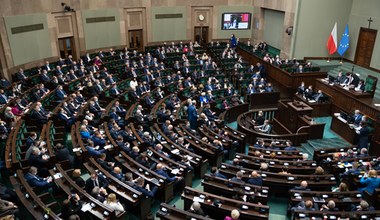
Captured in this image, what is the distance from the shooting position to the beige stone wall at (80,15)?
1603cm

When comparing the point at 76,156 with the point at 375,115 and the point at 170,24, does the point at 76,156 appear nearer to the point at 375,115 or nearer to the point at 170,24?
the point at 375,115

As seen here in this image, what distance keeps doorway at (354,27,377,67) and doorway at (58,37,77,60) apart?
17.2 m

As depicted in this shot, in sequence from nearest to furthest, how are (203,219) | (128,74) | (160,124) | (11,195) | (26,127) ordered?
(203,219), (11,195), (26,127), (160,124), (128,74)

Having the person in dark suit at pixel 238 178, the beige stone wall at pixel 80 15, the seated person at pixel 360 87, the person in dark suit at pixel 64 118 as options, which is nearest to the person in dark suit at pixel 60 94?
the person in dark suit at pixel 64 118

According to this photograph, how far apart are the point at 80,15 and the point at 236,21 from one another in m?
11.8

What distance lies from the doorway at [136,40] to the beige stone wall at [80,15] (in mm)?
390

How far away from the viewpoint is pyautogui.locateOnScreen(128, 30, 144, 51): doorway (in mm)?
23562

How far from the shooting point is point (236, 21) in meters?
25.5

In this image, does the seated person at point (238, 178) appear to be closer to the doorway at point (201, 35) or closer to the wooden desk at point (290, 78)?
the wooden desk at point (290, 78)

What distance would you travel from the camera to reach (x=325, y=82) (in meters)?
15.5

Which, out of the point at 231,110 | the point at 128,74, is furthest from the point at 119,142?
the point at 128,74

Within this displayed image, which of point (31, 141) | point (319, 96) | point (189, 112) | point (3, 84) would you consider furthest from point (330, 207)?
point (3, 84)

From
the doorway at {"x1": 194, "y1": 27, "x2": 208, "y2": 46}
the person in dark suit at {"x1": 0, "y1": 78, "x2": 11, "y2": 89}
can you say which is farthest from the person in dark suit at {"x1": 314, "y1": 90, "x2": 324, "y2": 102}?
the person in dark suit at {"x1": 0, "y1": 78, "x2": 11, "y2": 89}

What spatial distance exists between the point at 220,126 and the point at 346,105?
588 centimetres
